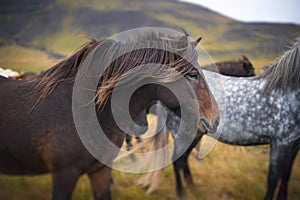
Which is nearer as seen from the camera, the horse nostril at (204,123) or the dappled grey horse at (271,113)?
the horse nostril at (204,123)

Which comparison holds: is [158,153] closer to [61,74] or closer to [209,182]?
[209,182]

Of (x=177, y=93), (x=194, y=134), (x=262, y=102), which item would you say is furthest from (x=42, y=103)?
(x=262, y=102)

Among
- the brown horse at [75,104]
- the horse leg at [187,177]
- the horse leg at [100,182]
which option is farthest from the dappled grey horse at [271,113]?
the horse leg at [100,182]

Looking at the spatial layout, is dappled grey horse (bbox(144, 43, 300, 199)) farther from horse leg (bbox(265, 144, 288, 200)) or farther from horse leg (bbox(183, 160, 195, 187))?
horse leg (bbox(183, 160, 195, 187))

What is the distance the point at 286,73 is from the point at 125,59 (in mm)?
2163

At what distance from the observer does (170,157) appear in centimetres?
390

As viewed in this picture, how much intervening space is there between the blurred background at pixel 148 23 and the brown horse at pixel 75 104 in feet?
1.65

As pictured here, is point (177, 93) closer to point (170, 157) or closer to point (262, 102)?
point (262, 102)

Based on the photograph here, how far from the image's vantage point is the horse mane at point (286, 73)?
298 cm

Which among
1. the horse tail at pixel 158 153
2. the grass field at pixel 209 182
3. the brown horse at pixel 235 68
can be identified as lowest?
the grass field at pixel 209 182

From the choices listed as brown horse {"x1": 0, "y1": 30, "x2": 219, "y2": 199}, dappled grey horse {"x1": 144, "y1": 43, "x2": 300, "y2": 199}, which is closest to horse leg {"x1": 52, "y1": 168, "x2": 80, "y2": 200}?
brown horse {"x1": 0, "y1": 30, "x2": 219, "y2": 199}

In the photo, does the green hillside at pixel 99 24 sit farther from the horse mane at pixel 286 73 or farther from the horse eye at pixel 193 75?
the horse eye at pixel 193 75

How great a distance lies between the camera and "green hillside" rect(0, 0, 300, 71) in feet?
34.9

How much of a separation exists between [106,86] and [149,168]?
232 centimetres
